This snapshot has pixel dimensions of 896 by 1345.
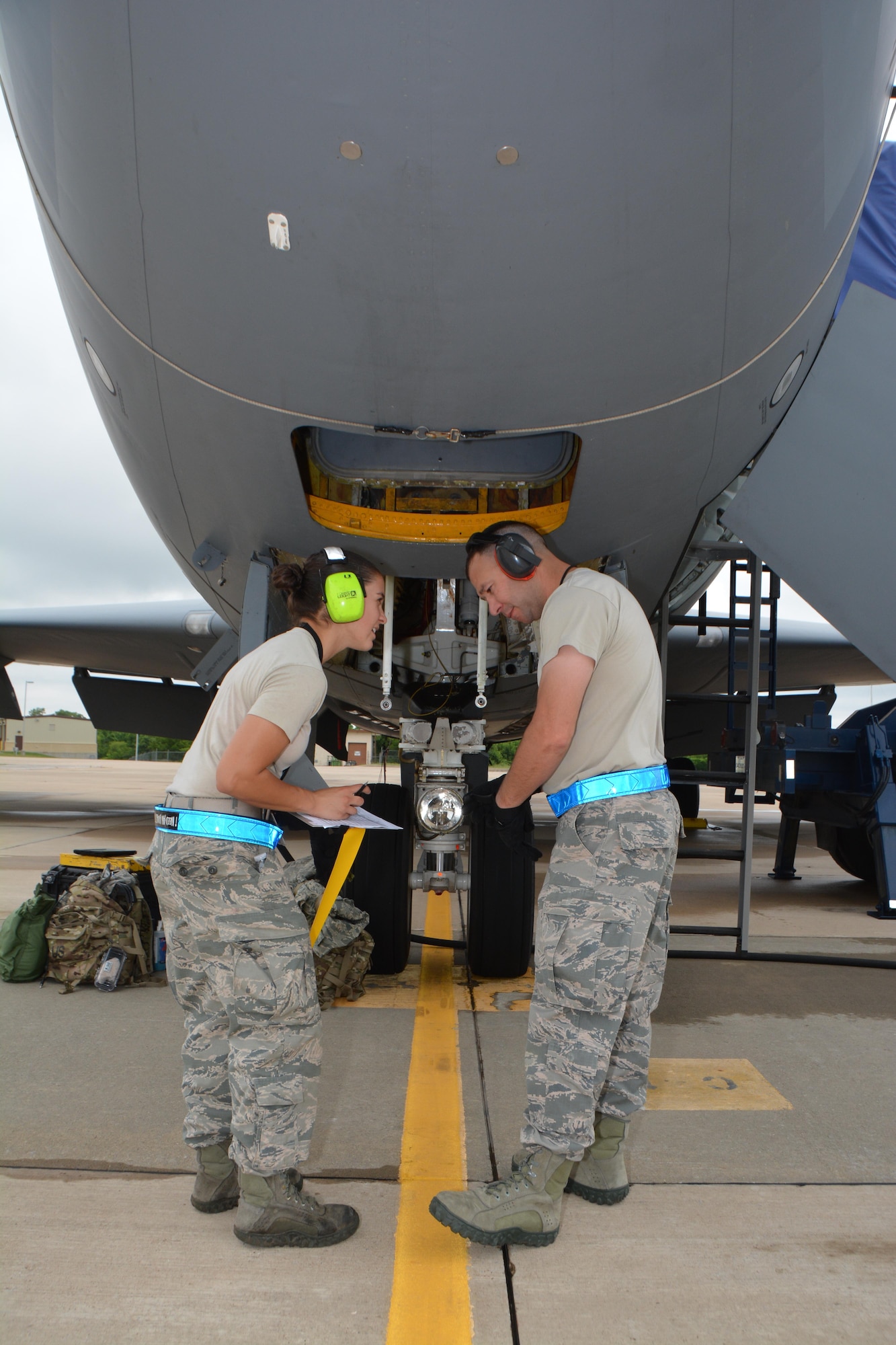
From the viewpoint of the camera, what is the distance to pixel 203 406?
288 centimetres

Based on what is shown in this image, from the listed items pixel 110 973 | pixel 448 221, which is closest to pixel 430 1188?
pixel 110 973

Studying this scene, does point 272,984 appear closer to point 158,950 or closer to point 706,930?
point 158,950

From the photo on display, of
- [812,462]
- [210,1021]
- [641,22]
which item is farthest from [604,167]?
[210,1021]

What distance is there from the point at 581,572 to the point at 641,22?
1271 millimetres

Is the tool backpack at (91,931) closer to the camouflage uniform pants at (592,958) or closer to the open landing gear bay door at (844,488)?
the camouflage uniform pants at (592,958)

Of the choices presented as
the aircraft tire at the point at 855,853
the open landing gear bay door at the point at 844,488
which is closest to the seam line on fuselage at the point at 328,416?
the open landing gear bay door at the point at 844,488

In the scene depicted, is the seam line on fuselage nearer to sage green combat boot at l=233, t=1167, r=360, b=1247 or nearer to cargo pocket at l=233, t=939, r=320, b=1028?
cargo pocket at l=233, t=939, r=320, b=1028

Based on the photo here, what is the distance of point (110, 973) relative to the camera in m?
4.21

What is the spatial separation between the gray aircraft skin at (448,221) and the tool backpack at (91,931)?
232 centimetres

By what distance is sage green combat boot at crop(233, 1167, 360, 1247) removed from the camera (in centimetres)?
207

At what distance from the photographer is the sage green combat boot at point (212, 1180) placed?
2.23 m

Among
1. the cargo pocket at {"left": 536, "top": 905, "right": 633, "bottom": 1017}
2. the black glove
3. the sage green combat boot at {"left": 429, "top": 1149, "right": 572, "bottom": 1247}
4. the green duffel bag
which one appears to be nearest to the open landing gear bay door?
the black glove

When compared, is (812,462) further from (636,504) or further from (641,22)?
(641,22)

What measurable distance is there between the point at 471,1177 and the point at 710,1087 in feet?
3.66
